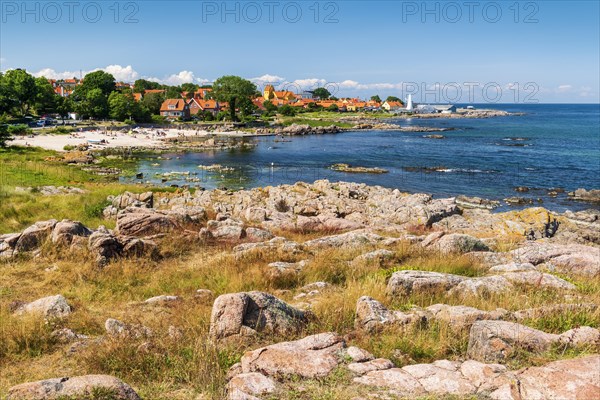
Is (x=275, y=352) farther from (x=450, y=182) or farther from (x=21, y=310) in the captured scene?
(x=450, y=182)

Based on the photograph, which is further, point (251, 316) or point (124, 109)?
point (124, 109)

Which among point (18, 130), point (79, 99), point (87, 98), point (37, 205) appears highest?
point (79, 99)

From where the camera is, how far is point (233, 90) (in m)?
134

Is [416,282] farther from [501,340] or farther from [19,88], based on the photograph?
[19,88]

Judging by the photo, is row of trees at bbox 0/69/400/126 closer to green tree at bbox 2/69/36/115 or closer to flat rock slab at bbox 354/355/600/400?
green tree at bbox 2/69/36/115

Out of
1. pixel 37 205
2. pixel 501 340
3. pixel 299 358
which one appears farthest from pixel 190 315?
pixel 37 205

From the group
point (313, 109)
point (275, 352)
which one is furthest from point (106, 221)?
point (313, 109)

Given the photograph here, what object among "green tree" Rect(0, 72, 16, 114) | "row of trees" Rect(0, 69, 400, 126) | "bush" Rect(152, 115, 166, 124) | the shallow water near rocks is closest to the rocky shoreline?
the shallow water near rocks

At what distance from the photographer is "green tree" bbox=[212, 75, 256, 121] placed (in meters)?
134

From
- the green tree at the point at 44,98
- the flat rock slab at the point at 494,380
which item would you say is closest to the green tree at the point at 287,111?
the green tree at the point at 44,98

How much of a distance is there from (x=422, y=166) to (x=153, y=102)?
9834 cm

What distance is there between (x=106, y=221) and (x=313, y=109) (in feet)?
606

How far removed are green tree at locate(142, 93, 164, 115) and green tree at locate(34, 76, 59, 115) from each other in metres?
27.4

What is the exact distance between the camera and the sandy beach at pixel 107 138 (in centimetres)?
6906
